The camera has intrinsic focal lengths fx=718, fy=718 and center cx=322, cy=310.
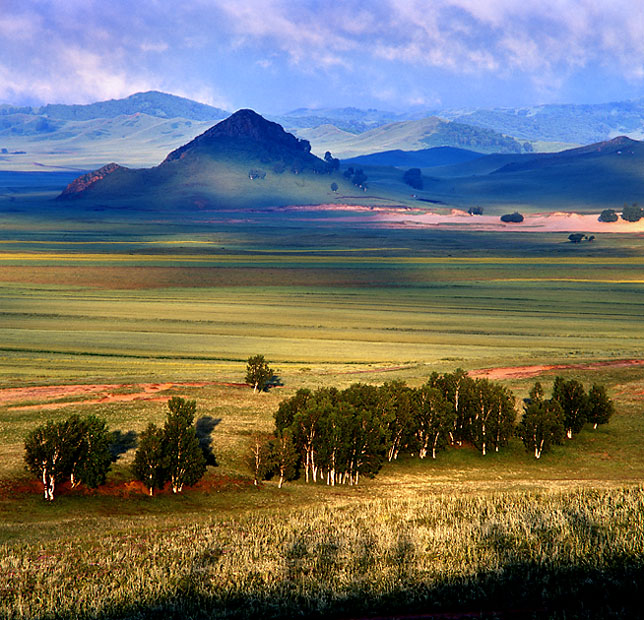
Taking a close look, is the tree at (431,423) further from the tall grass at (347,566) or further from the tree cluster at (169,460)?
the tall grass at (347,566)

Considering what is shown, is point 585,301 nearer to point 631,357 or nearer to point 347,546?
point 631,357

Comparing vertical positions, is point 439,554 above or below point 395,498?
above

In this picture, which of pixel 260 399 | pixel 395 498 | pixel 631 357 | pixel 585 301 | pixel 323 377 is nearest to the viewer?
pixel 395 498

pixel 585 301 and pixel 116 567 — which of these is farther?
pixel 585 301

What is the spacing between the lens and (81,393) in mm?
42125

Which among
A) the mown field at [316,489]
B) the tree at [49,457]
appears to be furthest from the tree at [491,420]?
the tree at [49,457]

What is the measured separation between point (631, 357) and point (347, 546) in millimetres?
42465

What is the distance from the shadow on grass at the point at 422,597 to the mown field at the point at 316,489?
57 mm

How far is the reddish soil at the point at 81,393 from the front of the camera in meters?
39.9

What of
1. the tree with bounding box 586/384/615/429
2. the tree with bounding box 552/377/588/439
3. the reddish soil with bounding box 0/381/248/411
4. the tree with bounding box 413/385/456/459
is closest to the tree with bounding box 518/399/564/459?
the tree with bounding box 552/377/588/439

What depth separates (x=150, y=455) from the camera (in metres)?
28.5

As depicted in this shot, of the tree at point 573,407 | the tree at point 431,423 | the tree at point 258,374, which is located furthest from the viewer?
the tree at point 258,374

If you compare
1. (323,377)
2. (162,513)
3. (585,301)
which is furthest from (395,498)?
(585,301)

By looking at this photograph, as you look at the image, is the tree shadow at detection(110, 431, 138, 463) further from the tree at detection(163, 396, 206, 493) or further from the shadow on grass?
the shadow on grass
